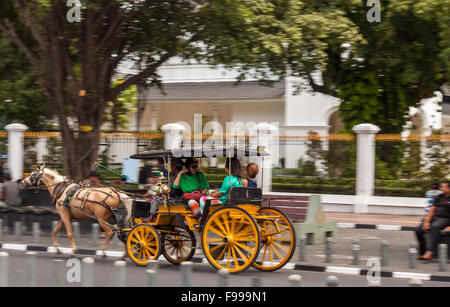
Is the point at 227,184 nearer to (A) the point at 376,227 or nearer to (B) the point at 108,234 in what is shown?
(B) the point at 108,234

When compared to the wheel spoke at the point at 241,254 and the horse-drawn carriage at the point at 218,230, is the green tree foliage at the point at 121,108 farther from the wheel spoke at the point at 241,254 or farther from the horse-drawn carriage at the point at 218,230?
the wheel spoke at the point at 241,254

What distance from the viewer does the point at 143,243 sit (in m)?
10.6

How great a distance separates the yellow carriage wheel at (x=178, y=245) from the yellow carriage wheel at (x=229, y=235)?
0.86 metres

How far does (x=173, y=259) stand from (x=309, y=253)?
9.71 ft

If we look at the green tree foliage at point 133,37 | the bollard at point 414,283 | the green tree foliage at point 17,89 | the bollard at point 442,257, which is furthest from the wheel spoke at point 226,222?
the green tree foliage at point 17,89

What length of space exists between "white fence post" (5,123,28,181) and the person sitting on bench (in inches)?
575

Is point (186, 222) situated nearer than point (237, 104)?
Yes

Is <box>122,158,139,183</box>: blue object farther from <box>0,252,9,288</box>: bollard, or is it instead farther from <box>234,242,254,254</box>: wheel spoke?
<box>0,252,9,288</box>: bollard

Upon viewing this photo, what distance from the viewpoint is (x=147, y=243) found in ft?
35.0

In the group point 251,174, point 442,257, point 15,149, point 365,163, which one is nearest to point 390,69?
point 365,163

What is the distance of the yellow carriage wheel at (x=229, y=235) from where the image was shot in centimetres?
974

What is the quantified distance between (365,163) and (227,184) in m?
10.0
